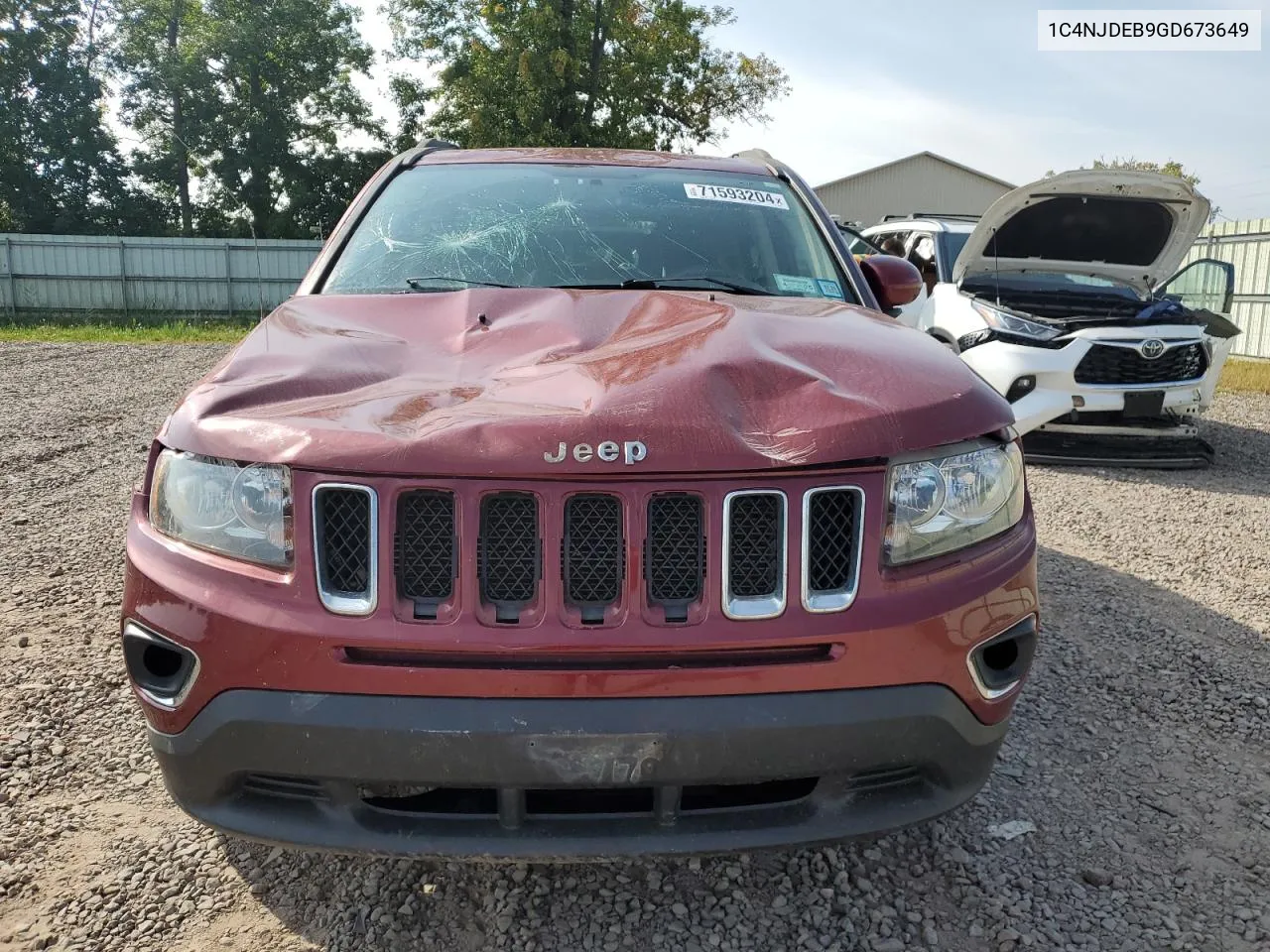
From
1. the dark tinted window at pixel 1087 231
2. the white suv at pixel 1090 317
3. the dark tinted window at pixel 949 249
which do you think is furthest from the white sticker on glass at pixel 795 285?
the dark tinted window at pixel 949 249

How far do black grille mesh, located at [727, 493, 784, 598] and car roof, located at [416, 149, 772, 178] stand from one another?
2.03 m

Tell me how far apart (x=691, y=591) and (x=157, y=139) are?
37186 mm

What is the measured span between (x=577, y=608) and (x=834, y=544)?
0.48 m

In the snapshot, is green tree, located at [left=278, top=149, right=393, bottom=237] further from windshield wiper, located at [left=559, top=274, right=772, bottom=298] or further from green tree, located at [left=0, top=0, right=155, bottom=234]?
windshield wiper, located at [left=559, top=274, right=772, bottom=298]

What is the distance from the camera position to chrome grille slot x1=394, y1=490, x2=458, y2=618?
5.35 ft

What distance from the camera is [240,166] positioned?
32.5 m

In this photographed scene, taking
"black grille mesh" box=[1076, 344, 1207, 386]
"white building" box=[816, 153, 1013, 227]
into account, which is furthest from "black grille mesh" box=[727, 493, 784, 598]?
"white building" box=[816, 153, 1013, 227]

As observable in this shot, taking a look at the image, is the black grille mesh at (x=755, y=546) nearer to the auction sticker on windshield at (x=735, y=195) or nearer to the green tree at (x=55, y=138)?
the auction sticker on windshield at (x=735, y=195)

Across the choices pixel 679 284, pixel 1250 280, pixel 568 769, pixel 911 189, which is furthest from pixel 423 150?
pixel 911 189

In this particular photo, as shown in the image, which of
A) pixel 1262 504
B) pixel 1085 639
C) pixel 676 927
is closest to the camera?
pixel 676 927

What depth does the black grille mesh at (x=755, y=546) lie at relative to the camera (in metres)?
1.66

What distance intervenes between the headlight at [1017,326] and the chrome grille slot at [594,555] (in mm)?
5858

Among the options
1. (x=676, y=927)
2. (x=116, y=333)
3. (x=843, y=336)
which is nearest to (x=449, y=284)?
(x=843, y=336)

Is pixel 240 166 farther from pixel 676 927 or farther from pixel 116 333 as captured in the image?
pixel 676 927
